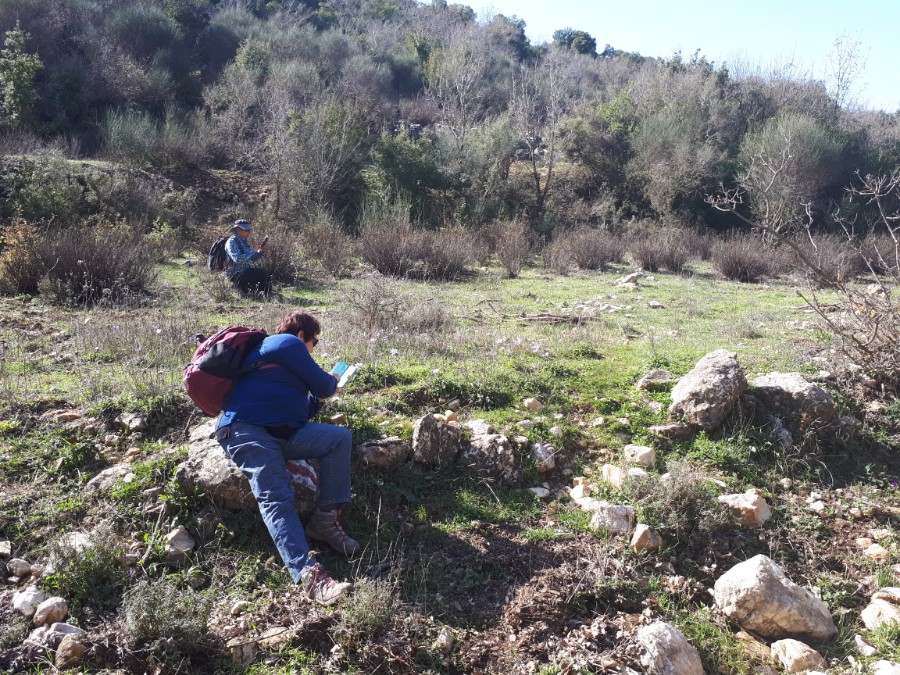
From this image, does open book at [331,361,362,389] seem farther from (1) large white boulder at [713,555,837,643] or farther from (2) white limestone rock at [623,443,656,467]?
(1) large white boulder at [713,555,837,643]

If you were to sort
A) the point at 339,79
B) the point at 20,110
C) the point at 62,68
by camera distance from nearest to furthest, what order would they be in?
the point at 20,110 < the point at 62,68 < the point at 339,79

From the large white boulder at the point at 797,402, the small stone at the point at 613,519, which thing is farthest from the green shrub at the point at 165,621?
the large white boulder at the point at 797,402

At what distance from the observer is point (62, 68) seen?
2270 centimetres

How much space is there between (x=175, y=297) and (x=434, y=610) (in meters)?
6.98

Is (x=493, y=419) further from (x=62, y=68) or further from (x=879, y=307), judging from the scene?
(x=62, y=68)

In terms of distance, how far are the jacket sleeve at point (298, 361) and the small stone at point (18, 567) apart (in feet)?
4.64

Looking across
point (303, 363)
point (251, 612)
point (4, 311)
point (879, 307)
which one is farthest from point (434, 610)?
point (4, 311)

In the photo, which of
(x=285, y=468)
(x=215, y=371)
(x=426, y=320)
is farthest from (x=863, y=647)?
(x=426, y=320)

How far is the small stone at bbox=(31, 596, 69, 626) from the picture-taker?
8.51ft

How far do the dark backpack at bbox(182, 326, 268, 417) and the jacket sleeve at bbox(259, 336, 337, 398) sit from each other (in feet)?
0.29

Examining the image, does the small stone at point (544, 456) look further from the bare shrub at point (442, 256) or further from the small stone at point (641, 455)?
the bare shrub at point (442, 256)

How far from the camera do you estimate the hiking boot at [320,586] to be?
2607mm

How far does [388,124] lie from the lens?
29.5 meters

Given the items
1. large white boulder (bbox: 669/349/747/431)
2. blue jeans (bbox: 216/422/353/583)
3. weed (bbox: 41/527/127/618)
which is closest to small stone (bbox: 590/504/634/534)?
large white boulder (bbox: 669/349/747/431)
